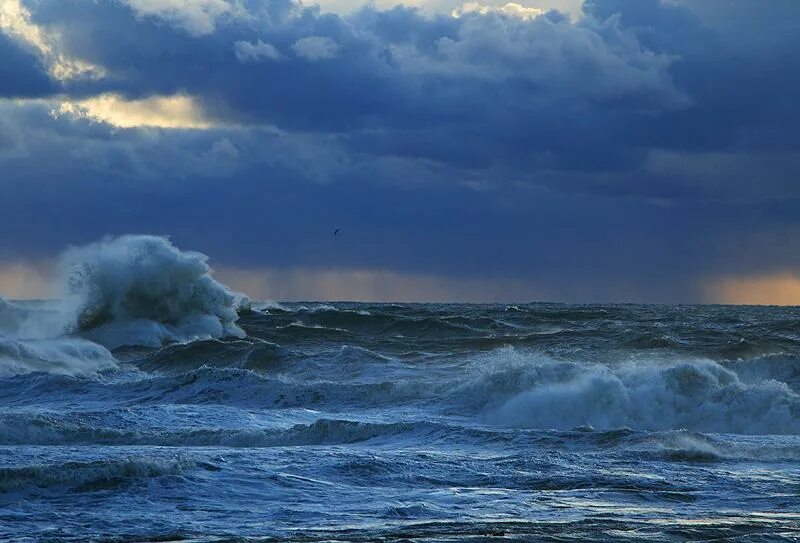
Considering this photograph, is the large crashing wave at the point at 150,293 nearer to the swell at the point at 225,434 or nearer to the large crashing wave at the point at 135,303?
the large crashing wave at the point at 135,303

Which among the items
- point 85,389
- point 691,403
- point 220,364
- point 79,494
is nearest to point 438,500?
point 79,494

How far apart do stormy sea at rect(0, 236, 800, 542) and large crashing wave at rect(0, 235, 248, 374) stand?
6.78m

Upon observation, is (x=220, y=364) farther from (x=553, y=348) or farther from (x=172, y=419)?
(x=172, y=419)

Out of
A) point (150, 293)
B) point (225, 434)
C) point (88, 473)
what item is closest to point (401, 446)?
point (225, 434)

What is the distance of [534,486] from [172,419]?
700 centimetres

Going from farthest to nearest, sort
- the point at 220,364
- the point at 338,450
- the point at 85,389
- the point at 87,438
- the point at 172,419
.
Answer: the point at 220,364 < the point at 85,389 < the point at 172,419 < the point at 87,438 < the point at 338,450

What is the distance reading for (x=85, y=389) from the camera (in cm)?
2009

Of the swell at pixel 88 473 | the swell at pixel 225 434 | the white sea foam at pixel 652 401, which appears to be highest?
the white sea foam at pixel 652 401

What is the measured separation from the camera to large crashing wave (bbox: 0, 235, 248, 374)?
35.7 meters

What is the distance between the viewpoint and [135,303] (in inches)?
1470

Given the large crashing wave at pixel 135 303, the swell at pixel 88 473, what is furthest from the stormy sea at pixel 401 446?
the large crashing wave at pixel 135 303

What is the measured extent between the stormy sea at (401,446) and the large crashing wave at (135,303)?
267 inches

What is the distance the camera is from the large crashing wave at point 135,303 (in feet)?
117

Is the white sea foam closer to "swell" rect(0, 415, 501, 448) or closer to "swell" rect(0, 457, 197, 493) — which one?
"swell" rect(0, 415, 501, 448)
